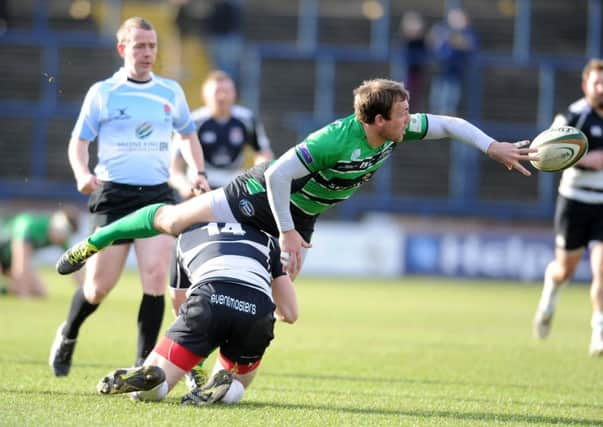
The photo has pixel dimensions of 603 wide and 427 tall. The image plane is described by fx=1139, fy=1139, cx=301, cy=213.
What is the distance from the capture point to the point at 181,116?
332 inches

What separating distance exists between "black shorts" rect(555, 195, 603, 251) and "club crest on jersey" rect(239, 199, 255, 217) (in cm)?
478

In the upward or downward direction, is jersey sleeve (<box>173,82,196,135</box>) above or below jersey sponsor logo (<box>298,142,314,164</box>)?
below

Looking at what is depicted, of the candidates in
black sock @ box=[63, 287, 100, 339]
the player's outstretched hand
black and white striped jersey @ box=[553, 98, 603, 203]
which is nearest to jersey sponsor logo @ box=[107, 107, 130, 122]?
black sock @ box=[63, 287, 100, 339]

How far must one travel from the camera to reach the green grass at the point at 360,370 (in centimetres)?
653

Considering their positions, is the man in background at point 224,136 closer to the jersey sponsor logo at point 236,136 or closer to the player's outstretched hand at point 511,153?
the jersey sponsor logo at point 236,136

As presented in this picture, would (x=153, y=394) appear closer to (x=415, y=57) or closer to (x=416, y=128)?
(x=416, y=128)

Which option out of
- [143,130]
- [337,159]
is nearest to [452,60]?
[143,130]

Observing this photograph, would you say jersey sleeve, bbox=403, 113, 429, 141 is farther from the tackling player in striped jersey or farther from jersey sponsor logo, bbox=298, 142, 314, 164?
the tackling player in striped jersey

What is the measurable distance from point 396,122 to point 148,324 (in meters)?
2.40

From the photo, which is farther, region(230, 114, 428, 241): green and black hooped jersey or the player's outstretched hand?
the player's outstretched hand

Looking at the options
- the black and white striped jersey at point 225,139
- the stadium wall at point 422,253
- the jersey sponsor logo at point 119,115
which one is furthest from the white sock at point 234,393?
the stadium wall at point 422,253

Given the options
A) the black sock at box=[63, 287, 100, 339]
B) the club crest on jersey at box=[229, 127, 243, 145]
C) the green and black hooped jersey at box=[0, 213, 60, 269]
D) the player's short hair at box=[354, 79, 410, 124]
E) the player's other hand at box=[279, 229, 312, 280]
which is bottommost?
the green and black hooped jersey at box=[0, 213, 60, 269]

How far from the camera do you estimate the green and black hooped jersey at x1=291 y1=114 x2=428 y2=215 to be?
21.8 feet

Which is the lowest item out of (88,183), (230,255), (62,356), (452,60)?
(62,356)
